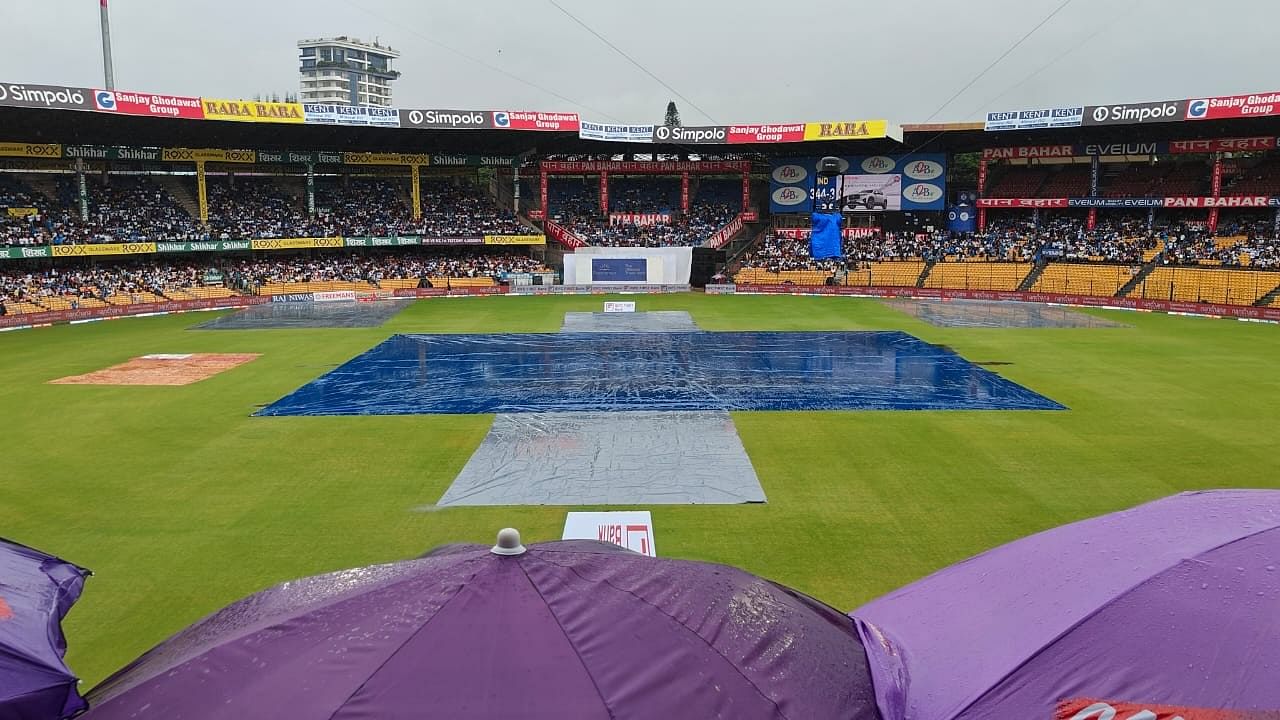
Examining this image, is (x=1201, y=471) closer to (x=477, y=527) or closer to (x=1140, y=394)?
(x=1140, y=394)

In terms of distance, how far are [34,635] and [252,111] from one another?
167ft

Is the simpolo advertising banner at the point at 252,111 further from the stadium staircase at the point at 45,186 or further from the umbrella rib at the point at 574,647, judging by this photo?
the umbrella rib at the point at 574,647

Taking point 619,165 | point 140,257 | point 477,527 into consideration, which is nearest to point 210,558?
point 477,527

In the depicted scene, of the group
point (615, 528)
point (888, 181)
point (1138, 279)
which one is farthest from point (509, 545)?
point (888, 181)

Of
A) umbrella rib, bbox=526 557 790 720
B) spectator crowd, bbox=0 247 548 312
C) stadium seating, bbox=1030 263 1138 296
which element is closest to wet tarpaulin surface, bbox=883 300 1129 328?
stadium seating, bbox=1030 263 1138 296

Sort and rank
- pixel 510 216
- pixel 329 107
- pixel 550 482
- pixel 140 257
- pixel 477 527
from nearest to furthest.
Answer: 1. pixel 477 527
2. pixel 550 482
3. pixel 329 107
4. pixel 140 257
5. pixel 510 216

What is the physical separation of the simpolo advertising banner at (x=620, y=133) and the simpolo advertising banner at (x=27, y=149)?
1266 inches

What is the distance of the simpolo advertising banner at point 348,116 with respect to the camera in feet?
162

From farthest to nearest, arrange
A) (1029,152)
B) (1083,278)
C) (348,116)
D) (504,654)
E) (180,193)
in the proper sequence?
1. (1029,152)
2. (180,193)
3. (348,116)
4. (1083,278)
5. (504,654)

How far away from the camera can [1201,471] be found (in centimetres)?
1420

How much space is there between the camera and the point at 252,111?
48.5 meters

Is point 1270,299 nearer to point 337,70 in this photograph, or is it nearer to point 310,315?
point 310,315

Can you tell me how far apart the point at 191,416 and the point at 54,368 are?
34.4 ft

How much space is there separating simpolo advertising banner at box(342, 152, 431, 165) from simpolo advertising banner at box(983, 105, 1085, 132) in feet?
127
